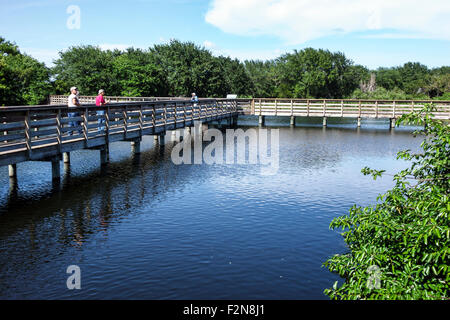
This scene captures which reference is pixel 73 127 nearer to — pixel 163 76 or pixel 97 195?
pixel 97 195

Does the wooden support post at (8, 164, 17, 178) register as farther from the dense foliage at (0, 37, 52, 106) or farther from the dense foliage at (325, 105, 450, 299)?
the dense foliage at (0, 37, 52, 106)

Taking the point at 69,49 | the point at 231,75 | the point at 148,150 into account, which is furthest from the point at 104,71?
the point at 148,150

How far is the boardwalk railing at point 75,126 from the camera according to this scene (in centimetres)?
1312

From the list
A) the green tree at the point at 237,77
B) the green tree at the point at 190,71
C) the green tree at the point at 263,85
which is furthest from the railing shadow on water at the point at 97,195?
the green tree at the point at 263,85

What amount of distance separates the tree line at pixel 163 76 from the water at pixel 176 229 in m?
32.0

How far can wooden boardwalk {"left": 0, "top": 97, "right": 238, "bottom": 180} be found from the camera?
518 inches

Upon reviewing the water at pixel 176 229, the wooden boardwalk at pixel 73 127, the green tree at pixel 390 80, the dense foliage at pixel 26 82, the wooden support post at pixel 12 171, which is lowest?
the water at pixel 176 229

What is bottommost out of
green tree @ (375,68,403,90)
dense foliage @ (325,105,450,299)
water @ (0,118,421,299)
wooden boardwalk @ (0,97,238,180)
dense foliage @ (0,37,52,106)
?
water @ (0,118,421,299)

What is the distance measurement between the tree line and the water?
3204 centimetres

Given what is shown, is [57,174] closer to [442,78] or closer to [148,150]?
[148,150]

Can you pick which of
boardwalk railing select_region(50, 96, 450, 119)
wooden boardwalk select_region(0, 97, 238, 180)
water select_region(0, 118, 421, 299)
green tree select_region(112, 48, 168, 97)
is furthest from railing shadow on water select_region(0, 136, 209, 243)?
green tree select_region(112, 48, 168, 97)

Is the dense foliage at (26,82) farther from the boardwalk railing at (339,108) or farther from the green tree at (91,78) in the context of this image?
the boardwalk railing at (339,108)

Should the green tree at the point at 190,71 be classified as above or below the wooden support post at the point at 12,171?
above

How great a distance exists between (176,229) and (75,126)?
25.1ft
